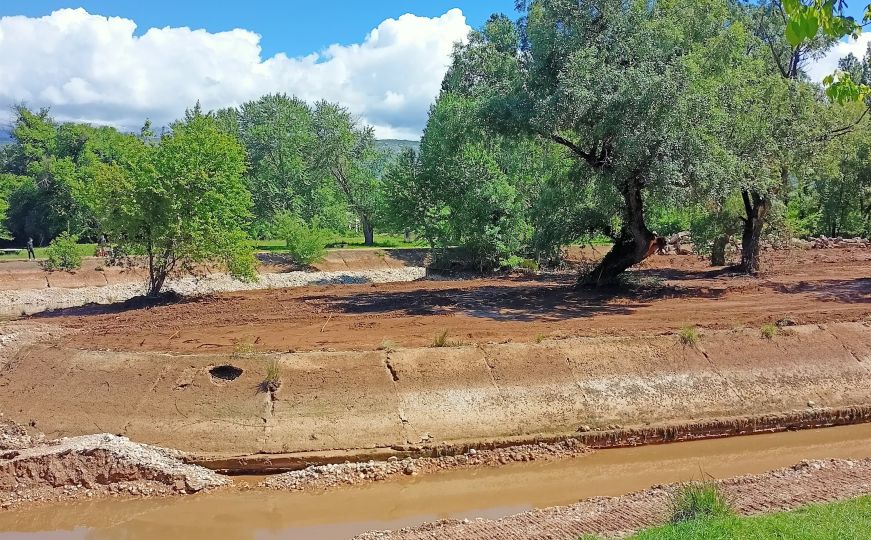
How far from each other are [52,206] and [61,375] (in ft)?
124

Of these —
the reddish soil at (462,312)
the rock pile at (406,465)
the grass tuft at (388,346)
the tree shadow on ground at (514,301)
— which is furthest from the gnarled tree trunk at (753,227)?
the rock pile at (406,465)

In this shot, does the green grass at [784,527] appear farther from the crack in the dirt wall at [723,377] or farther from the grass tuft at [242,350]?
the grass tuft at [242,350]

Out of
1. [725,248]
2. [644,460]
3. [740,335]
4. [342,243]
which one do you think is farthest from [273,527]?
[342,243]

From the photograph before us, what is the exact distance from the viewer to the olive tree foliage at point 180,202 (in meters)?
21.2

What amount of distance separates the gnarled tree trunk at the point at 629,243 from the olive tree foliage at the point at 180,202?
468 inches

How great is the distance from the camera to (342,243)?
150ft

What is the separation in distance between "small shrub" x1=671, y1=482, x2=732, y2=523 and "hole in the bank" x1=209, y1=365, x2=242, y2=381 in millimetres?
8980

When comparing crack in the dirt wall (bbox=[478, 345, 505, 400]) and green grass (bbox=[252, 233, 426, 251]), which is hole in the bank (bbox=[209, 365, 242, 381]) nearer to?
crack in the dirt wall (bbox=[478, 345, 505, 400])

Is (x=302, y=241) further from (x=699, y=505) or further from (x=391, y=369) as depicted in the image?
(x=699, y=505)

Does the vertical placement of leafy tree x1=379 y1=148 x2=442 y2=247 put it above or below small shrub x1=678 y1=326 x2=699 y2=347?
above

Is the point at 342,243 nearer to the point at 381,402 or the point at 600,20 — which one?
the point at 600,20

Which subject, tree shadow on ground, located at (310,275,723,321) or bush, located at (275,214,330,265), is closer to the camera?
tree shadow on ground, located at (310,275,723,321)

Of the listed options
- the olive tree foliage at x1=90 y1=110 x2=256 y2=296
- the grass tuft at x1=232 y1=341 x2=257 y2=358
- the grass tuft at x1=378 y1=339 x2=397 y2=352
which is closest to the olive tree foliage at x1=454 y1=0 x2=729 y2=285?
the grass tuft at x1=378 y1=339 x2=397 y2=352

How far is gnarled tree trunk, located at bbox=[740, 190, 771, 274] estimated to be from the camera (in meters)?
24.7
